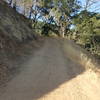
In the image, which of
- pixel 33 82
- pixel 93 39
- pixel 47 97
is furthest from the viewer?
pixel 93 39

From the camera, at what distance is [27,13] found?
33.6 meters

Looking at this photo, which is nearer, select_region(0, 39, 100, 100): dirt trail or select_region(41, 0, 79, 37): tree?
select_region(0, 39, 100, 100): dirt trail

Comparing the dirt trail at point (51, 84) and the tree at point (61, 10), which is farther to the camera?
the tree at point (61, 10)

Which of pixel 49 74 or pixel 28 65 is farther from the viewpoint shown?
pixel 28 65

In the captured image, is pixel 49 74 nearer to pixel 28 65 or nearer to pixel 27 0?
pixel 28 65

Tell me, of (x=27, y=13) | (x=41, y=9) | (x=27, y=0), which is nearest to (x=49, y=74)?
(x=27, y=0)

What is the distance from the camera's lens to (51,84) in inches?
333

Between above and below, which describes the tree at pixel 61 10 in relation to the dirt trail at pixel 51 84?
above

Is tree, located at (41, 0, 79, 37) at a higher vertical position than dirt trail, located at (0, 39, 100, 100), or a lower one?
higher

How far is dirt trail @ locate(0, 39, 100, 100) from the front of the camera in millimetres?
7205

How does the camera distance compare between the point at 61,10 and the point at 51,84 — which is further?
the point at 61,10

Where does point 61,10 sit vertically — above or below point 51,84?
above

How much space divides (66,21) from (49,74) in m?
28.2

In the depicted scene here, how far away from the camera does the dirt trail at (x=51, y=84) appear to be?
721 cm
